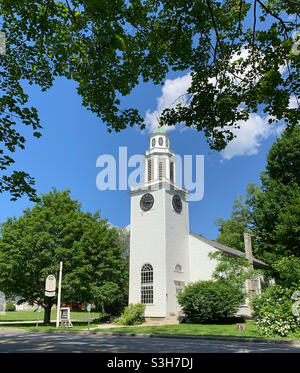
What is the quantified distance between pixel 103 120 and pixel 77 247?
21245 mm

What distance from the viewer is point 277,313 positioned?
54.9 feet

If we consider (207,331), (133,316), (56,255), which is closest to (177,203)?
(133,316)

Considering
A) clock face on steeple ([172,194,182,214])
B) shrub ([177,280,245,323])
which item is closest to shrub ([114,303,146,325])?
shrub ([177,280,245,323])

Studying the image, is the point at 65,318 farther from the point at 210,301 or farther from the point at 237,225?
the point at 237,225

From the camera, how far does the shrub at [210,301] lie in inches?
967

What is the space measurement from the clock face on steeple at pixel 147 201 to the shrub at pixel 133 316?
29.1 ft

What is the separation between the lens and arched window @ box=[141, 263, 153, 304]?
96.1 ft

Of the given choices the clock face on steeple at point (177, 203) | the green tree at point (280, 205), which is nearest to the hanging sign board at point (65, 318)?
the clock face on steeple at point (177, 203)

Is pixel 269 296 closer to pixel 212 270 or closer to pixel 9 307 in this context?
pixel 212 270

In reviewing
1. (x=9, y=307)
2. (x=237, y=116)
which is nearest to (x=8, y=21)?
(x=237, y=116)

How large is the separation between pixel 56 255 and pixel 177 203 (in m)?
12.5

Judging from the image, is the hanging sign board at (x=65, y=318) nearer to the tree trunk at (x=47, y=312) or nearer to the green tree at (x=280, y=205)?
the tree trunk at (x=47, y=312)

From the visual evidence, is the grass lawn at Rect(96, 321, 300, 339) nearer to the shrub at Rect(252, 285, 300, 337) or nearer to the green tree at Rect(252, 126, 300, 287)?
the shrub at Rect(252, 285, 300, 337)

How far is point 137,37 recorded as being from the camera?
868 centimetres
